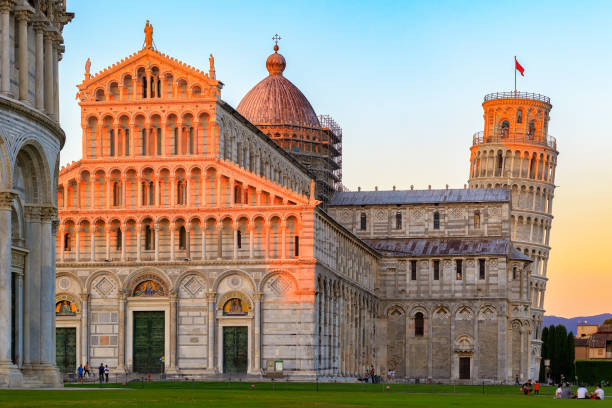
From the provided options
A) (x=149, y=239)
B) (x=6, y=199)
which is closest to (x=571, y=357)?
(x=149, y=239)

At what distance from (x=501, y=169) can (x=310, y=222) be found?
71.5 m

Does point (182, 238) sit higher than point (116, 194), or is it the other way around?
point (116, 194)

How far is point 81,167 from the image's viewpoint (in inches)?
3327

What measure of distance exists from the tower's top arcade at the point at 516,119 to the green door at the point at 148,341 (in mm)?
76273

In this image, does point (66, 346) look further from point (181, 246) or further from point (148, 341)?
point (181, 246)

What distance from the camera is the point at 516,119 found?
152500 mm

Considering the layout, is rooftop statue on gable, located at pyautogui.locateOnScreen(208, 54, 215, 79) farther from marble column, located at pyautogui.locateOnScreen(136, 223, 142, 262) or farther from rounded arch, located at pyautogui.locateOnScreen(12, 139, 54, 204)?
rounded arch, located at pyautogui.locateOnScreen(12, 139, 54, 204)

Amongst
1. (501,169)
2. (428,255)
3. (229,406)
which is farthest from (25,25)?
(501,169)

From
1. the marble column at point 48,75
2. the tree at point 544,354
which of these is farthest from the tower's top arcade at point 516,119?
the marble column at point 48,75

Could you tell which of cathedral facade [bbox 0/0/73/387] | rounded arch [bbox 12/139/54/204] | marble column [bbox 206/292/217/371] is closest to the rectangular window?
marble column [bbox 206/292/217/371]

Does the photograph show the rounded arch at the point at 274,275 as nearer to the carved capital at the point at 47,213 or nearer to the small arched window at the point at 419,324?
the carved capital at the point at 47,213

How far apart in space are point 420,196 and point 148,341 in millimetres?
43940

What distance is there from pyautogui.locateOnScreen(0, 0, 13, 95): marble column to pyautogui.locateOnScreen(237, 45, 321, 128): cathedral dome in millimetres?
76974

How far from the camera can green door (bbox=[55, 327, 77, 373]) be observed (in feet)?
276
